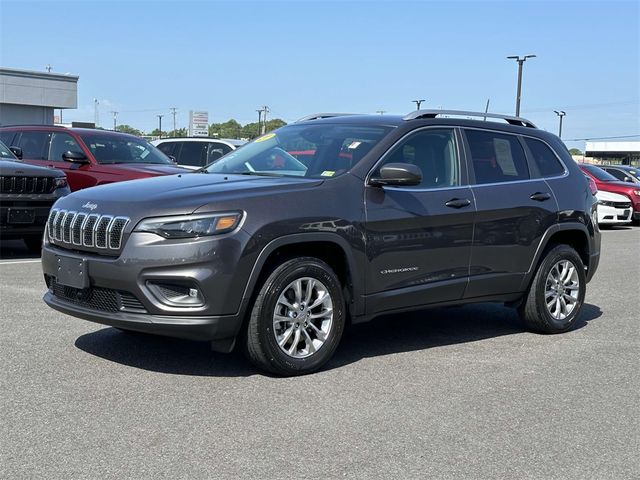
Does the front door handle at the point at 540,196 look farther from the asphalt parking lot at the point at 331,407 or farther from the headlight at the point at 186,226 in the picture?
the headlight at the point at 186,226

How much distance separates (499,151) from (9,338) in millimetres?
4165

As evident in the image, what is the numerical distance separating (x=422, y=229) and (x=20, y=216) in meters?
6.32

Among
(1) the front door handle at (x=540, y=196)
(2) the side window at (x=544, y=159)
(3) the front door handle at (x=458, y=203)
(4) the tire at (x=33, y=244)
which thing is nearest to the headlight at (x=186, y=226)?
(3) the front door handle at (x=458, y=203)

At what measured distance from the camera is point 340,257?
221 inches

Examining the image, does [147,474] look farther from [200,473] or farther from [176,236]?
[176,236]

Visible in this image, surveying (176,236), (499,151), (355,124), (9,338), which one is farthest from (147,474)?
(499,151)

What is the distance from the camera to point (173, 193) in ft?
17.0

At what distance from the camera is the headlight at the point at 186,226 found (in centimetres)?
493

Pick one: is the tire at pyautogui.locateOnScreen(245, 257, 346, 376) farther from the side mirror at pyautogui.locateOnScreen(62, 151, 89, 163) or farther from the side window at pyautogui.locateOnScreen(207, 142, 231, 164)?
the side window at pyautogui.locateOnScreen(207, 142, 231, 164)

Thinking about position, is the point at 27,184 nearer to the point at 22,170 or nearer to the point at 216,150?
the point at 22,170

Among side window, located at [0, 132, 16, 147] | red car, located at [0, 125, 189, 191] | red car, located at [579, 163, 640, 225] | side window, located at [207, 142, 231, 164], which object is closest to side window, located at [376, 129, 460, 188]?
red car, located at [0, 125, 189, 191]

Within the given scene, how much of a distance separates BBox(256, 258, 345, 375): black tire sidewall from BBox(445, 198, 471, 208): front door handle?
1.20 meters

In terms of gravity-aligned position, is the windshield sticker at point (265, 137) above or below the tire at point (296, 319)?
above

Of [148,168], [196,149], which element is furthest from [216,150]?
[148,168]
